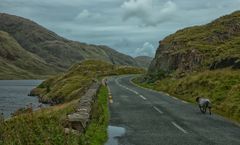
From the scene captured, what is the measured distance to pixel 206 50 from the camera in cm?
5431

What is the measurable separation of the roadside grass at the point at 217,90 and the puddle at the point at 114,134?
7256 mm

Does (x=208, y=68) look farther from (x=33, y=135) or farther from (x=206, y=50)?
(x=33, y=135)

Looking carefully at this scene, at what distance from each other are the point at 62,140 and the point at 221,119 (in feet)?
38.0

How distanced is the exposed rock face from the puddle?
22.3 metres

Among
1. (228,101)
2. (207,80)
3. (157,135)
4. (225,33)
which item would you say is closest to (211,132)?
(157,135)

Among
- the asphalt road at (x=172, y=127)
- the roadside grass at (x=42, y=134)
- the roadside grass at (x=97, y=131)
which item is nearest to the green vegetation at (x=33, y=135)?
the roadside grass at (x=42, y=134)

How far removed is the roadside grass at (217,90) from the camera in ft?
81.5

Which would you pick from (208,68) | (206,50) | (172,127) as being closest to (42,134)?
(172,127)

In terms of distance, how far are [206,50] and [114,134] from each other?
40.2 meters

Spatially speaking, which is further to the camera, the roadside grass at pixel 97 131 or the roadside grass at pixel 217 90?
the roadside grass at pixel 217 90

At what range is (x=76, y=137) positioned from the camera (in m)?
12.8

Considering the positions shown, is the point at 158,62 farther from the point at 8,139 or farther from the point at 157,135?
the point at 8,139

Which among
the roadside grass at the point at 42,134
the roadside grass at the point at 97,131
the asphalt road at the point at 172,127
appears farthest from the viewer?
the asphalt road at the point at 172,127

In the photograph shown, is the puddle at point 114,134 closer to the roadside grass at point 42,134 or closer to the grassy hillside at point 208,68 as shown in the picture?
the roadside grass at point 42,134
